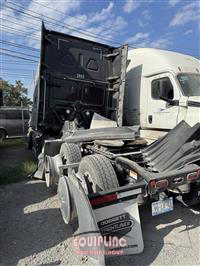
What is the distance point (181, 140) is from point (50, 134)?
388 centimetres

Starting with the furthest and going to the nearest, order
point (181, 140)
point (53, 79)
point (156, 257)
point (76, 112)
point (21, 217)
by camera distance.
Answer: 1. point (76, 112)
2. point (53, 79)
3. point (21, 217)
4. point (181, 140)
5. point (156, 257)

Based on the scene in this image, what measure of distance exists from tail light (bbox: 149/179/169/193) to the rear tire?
505 millimetres

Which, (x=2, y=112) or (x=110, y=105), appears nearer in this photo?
(x=110, y=105)

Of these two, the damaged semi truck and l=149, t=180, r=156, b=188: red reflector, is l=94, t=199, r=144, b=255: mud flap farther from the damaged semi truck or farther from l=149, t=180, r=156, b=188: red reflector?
l=149, t=180, r=156, b=188: red reflector

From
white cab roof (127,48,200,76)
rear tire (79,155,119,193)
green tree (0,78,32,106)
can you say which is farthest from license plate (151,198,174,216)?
green tree (0,78,32,106)

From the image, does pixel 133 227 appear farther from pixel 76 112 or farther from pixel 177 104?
pixel 76 112

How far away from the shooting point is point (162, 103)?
481cm

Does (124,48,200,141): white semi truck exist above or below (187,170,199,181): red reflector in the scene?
above

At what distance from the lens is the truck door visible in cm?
450

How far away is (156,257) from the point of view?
7.67 ft

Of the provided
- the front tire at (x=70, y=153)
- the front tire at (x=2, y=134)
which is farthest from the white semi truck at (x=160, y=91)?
the front tire at (x=2, y=134)

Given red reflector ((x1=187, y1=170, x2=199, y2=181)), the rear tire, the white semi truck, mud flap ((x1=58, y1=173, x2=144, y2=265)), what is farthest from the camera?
the white semi truck

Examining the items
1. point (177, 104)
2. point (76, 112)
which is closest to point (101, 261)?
point (177, 104)

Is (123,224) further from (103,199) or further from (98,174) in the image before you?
(98,174)
